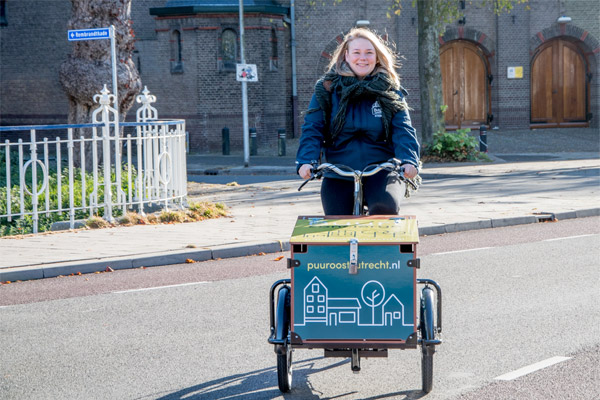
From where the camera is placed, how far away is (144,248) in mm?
9727

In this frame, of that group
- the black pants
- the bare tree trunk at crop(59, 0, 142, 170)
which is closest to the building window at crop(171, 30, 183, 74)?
the bare tree trunk at crop(59, 0, 142, 170)

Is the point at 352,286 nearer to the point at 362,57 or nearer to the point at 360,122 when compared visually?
the point at 360,122

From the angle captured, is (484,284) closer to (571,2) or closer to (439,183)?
(439,183)

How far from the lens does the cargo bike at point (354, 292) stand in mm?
4480

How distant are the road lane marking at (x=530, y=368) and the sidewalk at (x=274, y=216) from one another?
4975 millimetres

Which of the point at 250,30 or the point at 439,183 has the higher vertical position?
the point at 250,30

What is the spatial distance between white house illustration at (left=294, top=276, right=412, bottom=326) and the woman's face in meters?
1.30

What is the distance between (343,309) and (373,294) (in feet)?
0.56

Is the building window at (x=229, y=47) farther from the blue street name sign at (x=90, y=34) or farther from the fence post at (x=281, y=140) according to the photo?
the blue street name sign at (x=90, y=34)

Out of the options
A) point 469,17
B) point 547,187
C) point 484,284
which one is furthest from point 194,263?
point 469,17

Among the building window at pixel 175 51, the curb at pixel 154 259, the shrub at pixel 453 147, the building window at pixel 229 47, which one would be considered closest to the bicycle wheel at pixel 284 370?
the curb at pixel 154 259

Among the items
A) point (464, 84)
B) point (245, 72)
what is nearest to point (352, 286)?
point (245, 72)

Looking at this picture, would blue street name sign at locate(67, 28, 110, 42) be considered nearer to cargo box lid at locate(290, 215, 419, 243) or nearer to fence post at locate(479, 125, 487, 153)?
cargo box lid at locate(290, 215, 419, 243)

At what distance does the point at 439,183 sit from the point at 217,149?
1356 centimetres
